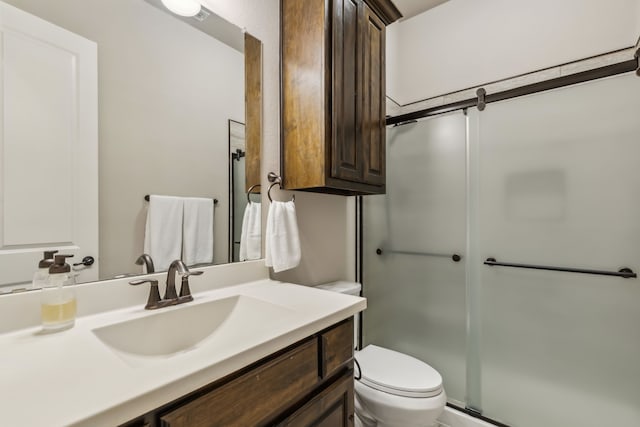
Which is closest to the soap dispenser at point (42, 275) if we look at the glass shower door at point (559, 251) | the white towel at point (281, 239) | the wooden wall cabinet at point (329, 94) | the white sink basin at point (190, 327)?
the white sink basin at point (190, 327)

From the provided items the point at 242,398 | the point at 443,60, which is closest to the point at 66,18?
the point at 242,398

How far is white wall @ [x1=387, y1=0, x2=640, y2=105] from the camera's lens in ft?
5.00

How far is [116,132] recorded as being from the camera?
860 mm

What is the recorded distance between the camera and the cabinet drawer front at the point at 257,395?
0.50 meters

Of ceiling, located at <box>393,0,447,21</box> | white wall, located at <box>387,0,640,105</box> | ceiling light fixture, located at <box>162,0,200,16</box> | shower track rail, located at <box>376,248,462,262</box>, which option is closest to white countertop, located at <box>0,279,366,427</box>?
ceiling light fixture, located at <box>162,0,200,16</box>

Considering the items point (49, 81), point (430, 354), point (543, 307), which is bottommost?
point (430, 354)

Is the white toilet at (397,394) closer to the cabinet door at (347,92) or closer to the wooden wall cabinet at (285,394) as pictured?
the wooden wall cabinet at (285,394)

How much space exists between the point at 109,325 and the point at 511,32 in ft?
8.11

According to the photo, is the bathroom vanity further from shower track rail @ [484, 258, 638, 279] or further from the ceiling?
the ceiling

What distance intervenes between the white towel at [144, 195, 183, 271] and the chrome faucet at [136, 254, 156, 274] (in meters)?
0.01

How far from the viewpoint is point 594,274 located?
140cm

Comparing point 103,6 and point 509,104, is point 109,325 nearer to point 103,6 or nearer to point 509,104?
point 103,6

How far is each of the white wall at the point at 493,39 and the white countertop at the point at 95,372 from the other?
1951 mm

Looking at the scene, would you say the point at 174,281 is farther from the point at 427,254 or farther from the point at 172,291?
the point at 427,254
